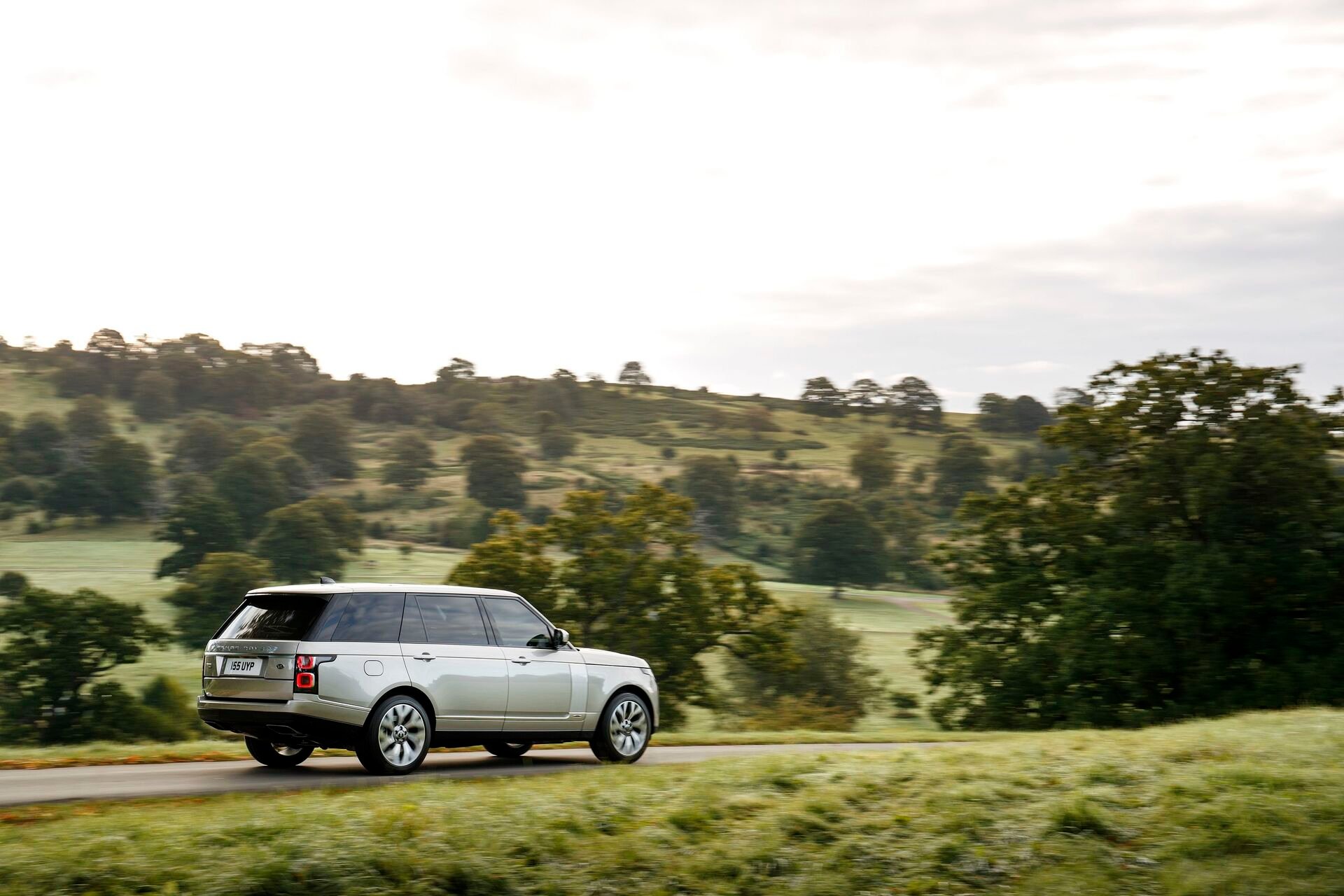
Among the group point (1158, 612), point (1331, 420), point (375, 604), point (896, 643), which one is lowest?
point (896, 643)

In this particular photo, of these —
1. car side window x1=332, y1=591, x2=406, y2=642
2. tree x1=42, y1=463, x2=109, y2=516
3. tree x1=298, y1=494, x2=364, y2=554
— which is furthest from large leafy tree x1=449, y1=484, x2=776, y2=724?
tree x1=42, y1=463, x2=109, y2=516

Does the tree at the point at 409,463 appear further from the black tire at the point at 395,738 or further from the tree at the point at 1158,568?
the black tire at the point at 395,738

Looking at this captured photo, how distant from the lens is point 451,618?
1225 cm

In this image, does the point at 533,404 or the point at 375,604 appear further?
the point at 533,404

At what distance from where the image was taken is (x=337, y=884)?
7.66 m

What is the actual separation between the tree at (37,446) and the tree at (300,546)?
5566cm

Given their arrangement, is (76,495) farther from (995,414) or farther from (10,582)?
(995,414)

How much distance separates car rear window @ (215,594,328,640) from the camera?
37.2ft

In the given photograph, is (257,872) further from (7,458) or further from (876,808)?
(7,458)

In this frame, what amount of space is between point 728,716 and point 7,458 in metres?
105

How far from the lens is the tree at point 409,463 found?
136000 millimetres

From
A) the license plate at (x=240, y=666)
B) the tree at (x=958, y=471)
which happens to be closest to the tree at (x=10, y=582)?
the license plate at (x=240, y=666)

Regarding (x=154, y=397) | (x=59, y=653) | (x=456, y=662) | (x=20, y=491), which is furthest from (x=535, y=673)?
(x=154, y=397)

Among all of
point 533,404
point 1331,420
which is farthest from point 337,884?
point 533,404
